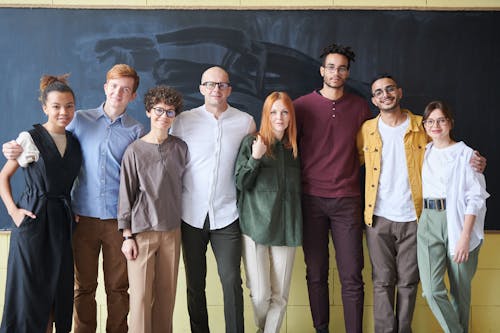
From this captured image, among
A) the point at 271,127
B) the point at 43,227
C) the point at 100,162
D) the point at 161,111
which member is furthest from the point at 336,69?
the point at 43,227

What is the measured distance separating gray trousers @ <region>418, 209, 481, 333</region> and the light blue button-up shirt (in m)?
1.71

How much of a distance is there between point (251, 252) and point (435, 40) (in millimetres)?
1886

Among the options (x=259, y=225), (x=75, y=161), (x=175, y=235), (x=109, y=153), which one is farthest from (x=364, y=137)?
(x=75, y=161)

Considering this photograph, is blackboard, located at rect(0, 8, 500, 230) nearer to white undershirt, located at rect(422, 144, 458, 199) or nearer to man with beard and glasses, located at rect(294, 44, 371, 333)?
man with beard and glasses, located at rect(294, 44, 371, 333)

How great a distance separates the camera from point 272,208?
2.64m

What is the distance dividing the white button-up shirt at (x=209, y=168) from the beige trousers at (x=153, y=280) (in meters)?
0.19

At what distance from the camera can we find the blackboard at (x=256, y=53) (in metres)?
3.18

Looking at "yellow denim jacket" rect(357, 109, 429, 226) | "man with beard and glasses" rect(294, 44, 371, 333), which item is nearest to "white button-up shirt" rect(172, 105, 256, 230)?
"man with beard and glasses" rect(294, 44, 371, 333)

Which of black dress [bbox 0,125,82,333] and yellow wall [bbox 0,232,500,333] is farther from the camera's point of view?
yellow wall [bbox 0,232,500,333]

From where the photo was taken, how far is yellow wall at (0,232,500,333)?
3.24m

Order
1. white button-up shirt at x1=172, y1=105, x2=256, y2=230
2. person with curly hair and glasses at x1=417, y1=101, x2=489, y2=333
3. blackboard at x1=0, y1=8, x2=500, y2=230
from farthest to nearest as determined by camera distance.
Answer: blackboard at x1=0, y1=8, x2=500, y2=230 → white button-up shirt at x1=172, y1=105, x2=256, y2=230 → person with curly hair and glasses at x1=417, y1=101, x2=489, y2=333

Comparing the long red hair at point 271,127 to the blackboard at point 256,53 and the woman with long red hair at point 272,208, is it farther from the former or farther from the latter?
the blackboard at point 256,53

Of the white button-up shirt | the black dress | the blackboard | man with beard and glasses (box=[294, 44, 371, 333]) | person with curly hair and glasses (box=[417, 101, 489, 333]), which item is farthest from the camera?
the blackboard

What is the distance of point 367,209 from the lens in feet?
9.20
